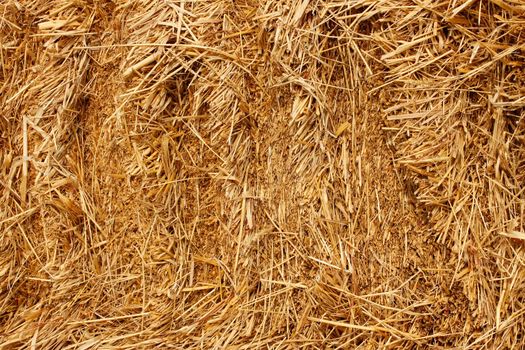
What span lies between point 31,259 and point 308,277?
82cm

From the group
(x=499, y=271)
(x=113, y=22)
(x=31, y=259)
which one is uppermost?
(x=113, y=22)

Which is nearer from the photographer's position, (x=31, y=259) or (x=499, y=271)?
(x=499, y=271)

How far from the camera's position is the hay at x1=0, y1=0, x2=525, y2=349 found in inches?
58.0

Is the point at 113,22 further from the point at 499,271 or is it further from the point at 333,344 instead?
the point at 499,271

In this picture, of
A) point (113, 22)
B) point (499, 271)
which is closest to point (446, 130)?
point (499, 271)

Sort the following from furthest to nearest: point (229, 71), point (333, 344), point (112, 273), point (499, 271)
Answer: point (112, 273)
point (229, 71)
point (333, 344)
point (499, 271)

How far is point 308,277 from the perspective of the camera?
166 cm

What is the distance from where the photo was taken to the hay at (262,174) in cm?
147

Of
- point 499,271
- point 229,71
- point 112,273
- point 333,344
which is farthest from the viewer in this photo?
point 112,273

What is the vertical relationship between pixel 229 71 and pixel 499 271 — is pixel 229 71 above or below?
above

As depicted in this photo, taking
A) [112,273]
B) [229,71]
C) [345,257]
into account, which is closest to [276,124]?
[229,71]

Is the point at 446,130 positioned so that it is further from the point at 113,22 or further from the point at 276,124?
the point at 113,22

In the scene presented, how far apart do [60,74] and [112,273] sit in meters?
0.58

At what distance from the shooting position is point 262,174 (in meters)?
1.74
